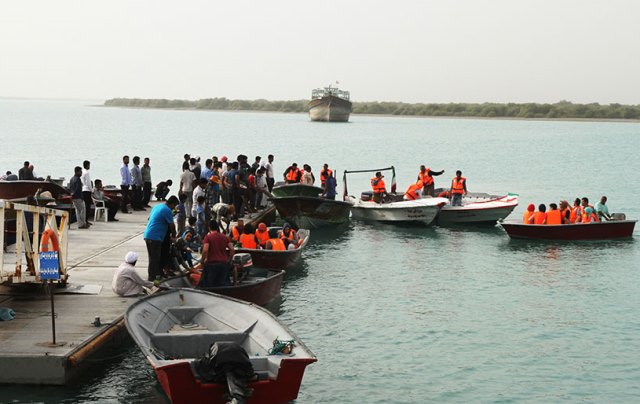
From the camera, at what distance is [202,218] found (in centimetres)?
2092

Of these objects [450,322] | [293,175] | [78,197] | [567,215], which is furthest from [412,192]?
[450,322]

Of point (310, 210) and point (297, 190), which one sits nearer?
point (310, 210)

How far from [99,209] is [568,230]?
1484cm

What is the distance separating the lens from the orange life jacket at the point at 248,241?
67.6 feet

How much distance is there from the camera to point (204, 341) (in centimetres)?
1280

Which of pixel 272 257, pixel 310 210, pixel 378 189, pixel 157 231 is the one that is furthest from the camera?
pixel 378 189

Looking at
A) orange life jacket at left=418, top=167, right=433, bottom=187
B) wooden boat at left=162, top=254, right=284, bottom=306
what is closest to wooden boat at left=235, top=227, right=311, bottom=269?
wooden boat at left=162, top=254, right=284, bottom=306

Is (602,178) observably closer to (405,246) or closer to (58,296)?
(405,246)

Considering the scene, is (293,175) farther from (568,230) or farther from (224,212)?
(224,212)

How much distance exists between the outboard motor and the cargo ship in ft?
497

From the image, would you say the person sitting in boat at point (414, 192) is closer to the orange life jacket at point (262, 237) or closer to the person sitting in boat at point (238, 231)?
the orange life jacket at point (262, 237)

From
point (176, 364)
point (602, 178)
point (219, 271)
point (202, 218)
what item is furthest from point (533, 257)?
point (602, 178)

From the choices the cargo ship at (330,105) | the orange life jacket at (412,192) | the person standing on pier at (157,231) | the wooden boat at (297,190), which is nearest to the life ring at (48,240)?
the person standing on pier at (157,231)

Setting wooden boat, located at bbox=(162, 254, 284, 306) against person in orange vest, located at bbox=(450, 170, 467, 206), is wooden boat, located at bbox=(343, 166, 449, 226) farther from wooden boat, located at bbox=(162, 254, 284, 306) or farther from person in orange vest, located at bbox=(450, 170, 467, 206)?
wooden boat, located at bbox=(162, 254, 284, 306)
